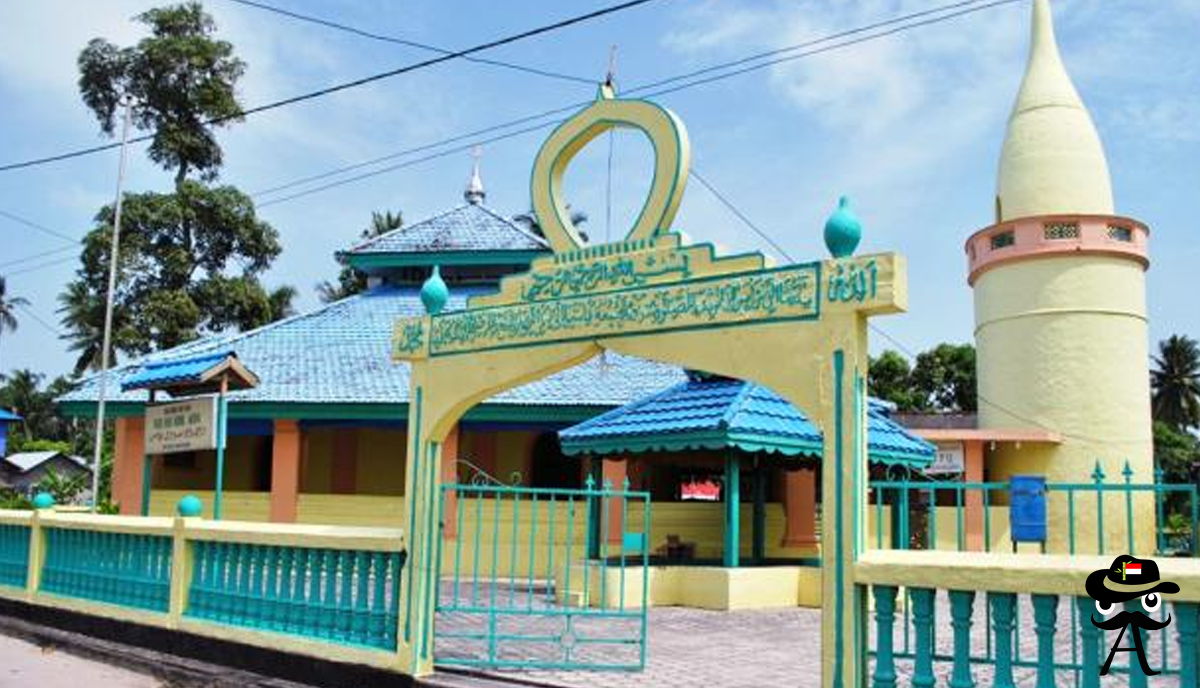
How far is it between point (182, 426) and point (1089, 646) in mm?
8514

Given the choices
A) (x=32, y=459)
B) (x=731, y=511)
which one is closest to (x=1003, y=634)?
(x=731, y=511)

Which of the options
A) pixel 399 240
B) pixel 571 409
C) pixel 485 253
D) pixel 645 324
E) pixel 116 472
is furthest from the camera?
pixel 399 240

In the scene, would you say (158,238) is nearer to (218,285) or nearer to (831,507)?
(218,285)

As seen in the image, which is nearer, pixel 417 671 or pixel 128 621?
pixel 417 671

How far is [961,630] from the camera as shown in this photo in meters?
4.86

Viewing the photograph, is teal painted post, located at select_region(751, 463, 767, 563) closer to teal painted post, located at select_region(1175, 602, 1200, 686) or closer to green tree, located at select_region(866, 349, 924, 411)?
teal painted post, located at select_region(1175, 602, 1200, 686)

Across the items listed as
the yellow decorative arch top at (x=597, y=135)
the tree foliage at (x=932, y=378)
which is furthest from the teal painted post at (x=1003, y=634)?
the tree foliage at (x=932, y=378)

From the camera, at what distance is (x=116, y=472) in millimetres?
16484

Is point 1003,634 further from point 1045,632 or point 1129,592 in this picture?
point 1129,592

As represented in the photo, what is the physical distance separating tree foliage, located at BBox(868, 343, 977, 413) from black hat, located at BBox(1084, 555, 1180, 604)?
3660 centimetres

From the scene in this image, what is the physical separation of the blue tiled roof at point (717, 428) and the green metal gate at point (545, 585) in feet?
2.50

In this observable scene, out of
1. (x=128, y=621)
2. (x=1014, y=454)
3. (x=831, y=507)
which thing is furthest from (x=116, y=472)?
(x=1014, y=454)

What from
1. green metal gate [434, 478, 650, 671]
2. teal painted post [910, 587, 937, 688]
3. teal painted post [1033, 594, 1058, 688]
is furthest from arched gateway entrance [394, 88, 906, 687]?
teal painted post [1033, 594, 1058, 688]

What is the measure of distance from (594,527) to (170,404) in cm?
510
